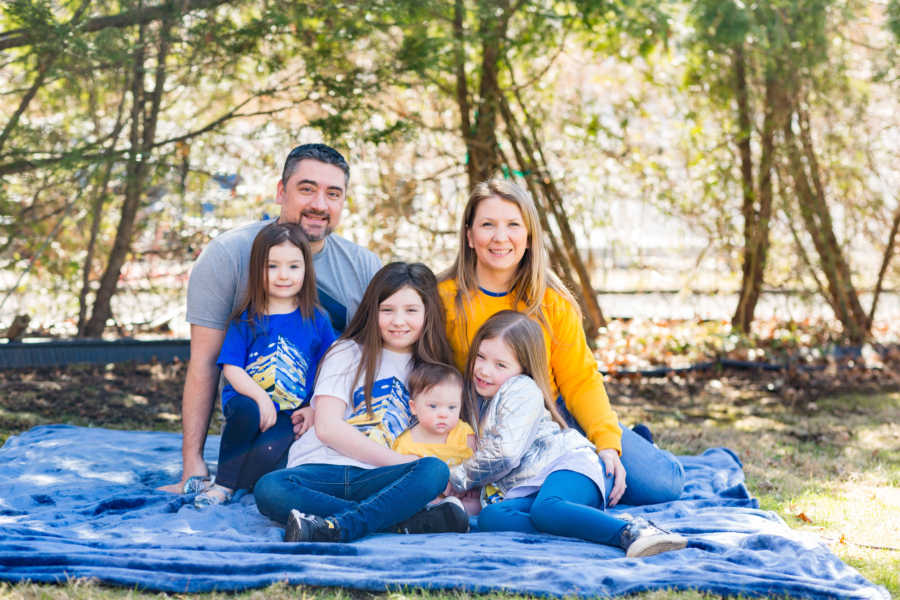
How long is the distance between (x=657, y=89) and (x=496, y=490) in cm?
454

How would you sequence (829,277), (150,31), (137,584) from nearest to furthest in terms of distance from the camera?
1. (137,584)
2. (150,31)
3. (829,277)

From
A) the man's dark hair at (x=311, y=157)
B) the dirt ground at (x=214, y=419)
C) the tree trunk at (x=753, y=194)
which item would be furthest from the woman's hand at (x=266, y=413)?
the tree trunk at (x=753, y=194)

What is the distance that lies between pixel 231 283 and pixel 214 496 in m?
0.78

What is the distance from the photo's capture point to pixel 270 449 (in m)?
3.15

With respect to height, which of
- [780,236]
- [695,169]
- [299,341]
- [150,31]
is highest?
[150,31]

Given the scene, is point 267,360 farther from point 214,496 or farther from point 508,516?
point 508,516

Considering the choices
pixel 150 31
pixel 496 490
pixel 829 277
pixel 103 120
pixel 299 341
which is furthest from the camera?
pixel 829 277

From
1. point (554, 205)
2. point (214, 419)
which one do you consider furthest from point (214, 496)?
point (554, 205)

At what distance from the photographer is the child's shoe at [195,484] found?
3.25 meters

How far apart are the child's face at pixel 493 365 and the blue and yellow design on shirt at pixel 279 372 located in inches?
25.3

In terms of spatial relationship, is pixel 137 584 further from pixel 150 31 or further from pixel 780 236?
pixel 780 236

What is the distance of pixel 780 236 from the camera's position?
679cm

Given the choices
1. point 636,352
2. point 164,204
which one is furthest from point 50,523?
point 636,352

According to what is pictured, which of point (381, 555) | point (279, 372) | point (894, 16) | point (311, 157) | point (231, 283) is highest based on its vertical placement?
point (894, 16)
